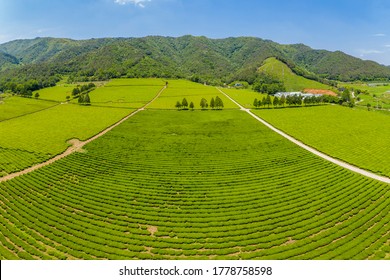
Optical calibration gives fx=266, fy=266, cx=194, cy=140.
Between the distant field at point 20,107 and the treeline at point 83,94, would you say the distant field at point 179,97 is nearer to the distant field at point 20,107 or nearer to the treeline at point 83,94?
the treeline at point 83,94

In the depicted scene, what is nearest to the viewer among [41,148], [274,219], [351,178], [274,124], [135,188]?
[274,219]

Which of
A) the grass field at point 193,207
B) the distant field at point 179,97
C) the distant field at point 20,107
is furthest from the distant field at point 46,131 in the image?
the distant field at point 179,97

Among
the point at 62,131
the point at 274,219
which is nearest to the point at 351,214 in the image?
the point at 274,219

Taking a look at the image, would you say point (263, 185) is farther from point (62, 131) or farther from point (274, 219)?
point (62, 131)

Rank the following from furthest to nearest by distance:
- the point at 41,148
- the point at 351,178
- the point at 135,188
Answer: the point at 41,148 → the point at 351,178 → the point at 135,188

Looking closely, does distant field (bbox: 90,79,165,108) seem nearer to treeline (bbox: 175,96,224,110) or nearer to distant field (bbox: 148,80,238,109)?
distant field (bbox: 148,80,238,109)

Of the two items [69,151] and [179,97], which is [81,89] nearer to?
[179,97]
